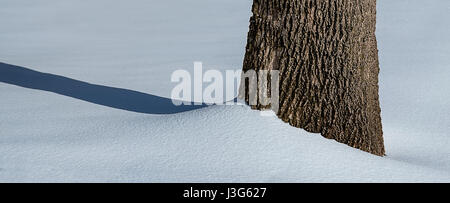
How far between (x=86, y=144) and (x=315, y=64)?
1.57 metres

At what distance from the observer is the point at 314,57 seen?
14.9 ft

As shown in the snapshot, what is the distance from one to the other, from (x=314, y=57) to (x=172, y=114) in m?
1.08

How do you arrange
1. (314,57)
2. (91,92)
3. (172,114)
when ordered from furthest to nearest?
(91,92)
(172,114)
(314,57)

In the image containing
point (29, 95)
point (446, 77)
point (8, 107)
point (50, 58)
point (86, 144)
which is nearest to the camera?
point (86, 144)

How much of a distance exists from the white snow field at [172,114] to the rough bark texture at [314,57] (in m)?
0.16

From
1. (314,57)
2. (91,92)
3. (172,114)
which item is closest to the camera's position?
(314,57)

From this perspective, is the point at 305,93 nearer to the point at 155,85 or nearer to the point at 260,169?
the point at 260,169

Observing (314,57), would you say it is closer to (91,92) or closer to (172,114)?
(172,114)

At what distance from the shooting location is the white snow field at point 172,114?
13.1 ft

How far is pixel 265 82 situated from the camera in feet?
15.0

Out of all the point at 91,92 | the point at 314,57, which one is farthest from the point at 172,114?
the point at 91,92

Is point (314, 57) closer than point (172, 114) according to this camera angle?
Yes

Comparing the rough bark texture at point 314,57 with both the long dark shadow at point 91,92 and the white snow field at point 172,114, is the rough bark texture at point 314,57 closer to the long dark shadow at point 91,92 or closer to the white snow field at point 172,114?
the white snow field at point 172,114
